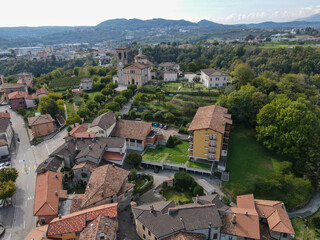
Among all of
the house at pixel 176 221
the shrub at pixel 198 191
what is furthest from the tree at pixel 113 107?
the house at pixel 176 221

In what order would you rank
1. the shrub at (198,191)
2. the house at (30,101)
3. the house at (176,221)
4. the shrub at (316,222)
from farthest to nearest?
the house at (30,101)
the shrub at (198,191)
the shrub at (316,222)
the house at (176,221)

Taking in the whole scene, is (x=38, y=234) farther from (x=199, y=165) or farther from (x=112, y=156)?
(x=199, y=165)

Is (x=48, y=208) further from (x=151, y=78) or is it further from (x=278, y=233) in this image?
(x=151, y=78)

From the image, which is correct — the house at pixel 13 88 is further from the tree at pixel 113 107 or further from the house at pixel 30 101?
the tree at pixel 113 107

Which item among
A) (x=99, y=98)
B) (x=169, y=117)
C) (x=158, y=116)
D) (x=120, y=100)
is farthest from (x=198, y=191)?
(x=99, y=98)

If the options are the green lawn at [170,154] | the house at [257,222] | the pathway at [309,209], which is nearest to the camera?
the house at [257,222]

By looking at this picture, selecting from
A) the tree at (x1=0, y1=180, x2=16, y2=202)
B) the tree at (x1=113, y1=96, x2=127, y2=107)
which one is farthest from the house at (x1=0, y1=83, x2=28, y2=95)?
the tree at (x1=0, y1=180, x2=16, y2=202)

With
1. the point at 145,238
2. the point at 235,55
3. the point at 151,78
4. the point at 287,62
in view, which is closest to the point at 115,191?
the point at 145,238
